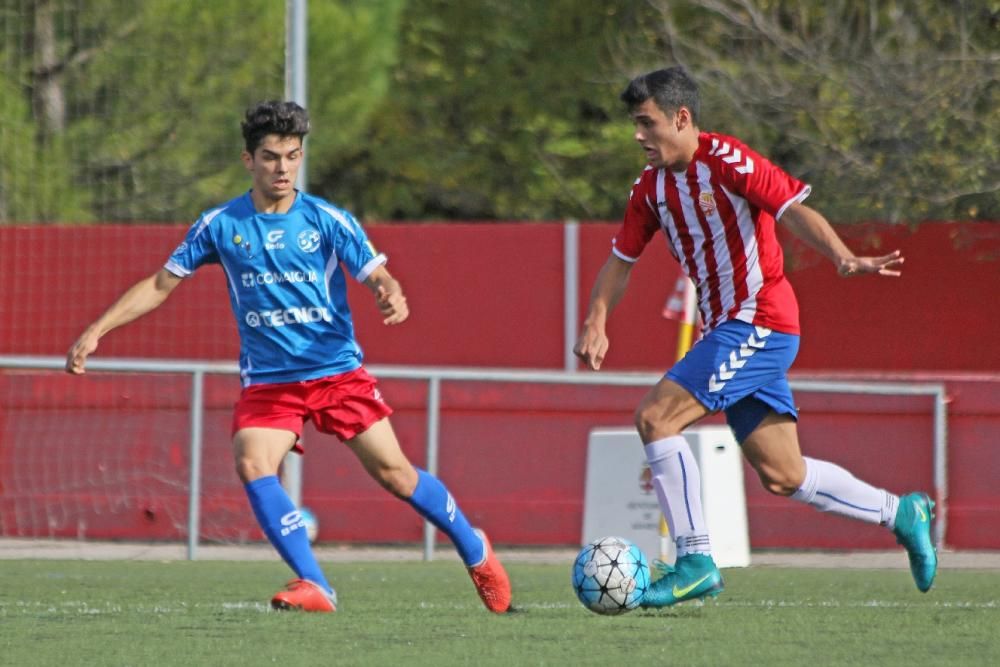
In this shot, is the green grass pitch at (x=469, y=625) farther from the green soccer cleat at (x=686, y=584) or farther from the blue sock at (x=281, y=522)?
the blue sock at (x=281, y=522)

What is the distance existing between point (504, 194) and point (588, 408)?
1354 centimetres

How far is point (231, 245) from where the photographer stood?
293 inches

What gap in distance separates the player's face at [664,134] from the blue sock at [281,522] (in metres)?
1.97

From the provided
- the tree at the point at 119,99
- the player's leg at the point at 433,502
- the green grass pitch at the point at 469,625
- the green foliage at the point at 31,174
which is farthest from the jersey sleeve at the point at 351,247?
the green foliage at the point at 31,174

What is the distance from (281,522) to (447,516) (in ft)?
2.19

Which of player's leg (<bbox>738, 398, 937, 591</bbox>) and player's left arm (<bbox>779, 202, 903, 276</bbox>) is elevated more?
player's left arm (<bbox>779, 202, 903, 276</bbox>)

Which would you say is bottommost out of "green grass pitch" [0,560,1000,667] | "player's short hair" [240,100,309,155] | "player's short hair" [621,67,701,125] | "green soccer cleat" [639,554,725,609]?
"green grass pitch" [0,560,1000,667]

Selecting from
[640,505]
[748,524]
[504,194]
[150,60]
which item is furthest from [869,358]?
[504,194]

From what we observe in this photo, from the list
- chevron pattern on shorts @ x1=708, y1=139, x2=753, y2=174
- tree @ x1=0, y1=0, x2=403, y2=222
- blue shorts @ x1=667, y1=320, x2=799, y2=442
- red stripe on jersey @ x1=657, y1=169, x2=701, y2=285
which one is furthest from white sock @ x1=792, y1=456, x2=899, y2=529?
tree @ x1=0, y1=0, x2=403, y2=222

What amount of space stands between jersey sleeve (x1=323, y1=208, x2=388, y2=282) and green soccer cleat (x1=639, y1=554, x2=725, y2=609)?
1698 millimetres

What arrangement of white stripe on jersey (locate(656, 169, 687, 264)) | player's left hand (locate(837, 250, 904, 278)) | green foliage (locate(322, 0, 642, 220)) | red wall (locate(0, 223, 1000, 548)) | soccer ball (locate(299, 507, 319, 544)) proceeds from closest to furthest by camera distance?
1. player's left hand (locate(837, 250, 904, 278))
2. white stripe on jersey (locate(656, 169, 687, 264))
3. red wall (locate(0, 223, 1000, 548))
4. soccer ball (locate(299, 507, 319, 544))
5. green foliage (locate(322, 0, 642, 220))

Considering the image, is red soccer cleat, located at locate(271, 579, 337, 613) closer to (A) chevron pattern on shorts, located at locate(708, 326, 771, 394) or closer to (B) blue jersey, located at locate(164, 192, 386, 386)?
(B) blue jersey, located at locate(164, 192, 386, 386)

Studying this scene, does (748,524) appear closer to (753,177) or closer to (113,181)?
(753,177)

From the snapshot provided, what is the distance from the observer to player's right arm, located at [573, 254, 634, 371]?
276 inches
